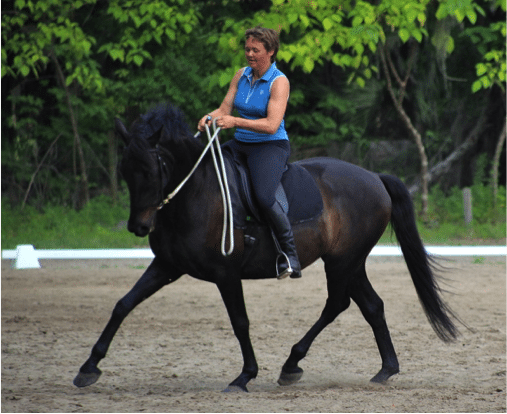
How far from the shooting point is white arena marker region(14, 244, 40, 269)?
1074 centimetres

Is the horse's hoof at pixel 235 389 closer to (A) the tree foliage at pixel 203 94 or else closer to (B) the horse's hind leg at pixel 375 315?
(B) the horse's hind leg at pixel 375 315

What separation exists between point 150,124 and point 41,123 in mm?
13141

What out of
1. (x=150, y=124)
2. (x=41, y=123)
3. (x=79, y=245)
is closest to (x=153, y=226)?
(x=150, y=124)

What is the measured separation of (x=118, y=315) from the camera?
4633 millimetres

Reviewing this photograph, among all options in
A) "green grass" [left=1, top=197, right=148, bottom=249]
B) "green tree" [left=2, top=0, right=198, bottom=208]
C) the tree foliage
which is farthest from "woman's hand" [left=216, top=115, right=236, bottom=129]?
the tree foliage

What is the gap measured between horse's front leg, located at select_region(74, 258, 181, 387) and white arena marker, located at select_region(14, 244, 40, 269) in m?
6.50

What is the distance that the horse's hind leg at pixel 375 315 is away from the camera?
16.8ft

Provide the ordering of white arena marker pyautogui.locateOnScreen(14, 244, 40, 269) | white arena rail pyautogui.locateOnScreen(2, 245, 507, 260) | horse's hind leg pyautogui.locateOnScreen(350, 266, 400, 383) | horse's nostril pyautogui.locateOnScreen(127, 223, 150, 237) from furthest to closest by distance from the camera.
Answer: white arena rail pyautogui.locateOnScreen(2, 245, 507, 260)
white arena marker pyautogui.locateOnScreen(14, 244, 40, 269)
horse's hind leg pyautogui.locateOnScreen(350, 266, 400, 383)
horse's nostril pyautogui.locateOnScreen(127, 223, 150, 237)

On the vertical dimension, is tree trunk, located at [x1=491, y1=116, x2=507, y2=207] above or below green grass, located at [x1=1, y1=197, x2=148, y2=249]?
above

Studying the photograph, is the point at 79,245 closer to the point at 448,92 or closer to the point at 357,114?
the point at 357,114

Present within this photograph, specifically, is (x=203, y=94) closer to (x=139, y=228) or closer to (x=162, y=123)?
(x=162, y=123)

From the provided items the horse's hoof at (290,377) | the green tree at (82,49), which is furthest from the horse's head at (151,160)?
the green tree at (82,49)

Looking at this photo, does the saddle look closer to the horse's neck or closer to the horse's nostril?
the horse's neck

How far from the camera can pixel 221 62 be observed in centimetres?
1483
